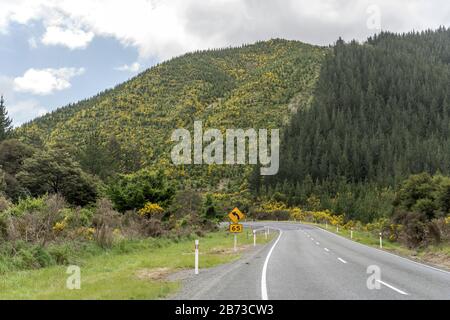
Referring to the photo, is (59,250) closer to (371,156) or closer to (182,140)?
(182,140)

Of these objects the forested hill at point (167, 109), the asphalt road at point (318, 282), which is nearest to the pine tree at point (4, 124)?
the forested hill at point (167, 109)

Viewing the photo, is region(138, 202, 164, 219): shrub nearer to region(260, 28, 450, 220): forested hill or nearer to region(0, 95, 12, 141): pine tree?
region(0, 95, 12, 141): pine tree

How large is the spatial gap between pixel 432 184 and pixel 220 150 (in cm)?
8240

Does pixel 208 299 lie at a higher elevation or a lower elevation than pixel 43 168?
lower

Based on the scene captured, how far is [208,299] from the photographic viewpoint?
31.7 ft

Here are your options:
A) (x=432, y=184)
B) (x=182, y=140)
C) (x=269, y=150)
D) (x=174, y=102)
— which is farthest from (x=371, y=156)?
(x=432, y=184)

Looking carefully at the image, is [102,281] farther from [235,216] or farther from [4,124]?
[4,124]

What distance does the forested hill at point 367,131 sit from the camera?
412 feet

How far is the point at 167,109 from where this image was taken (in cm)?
16512

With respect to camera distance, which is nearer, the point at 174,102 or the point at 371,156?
the point at 371,156
